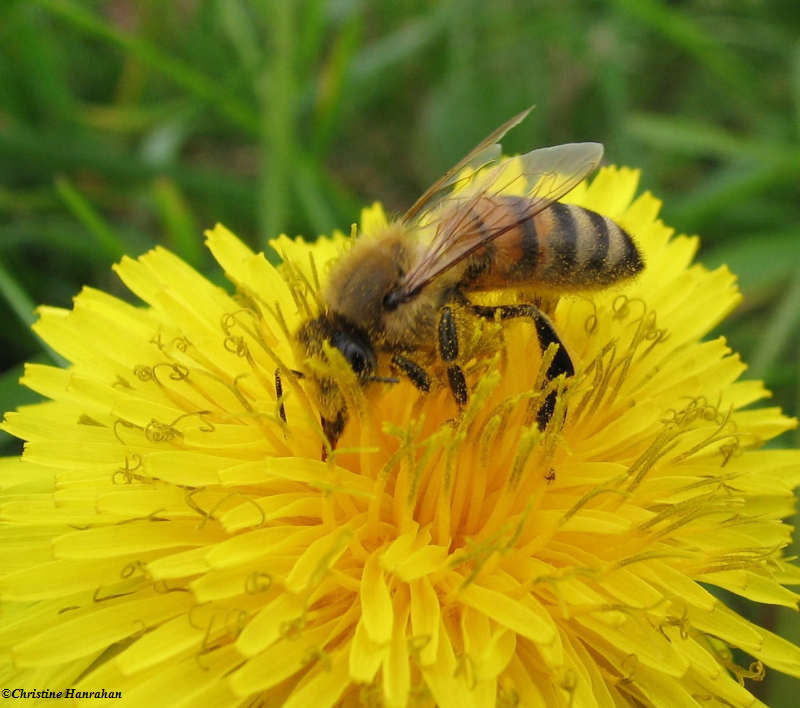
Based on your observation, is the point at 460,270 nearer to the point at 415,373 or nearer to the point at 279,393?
the point at 415,373

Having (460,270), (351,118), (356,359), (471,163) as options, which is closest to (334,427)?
(356,359)

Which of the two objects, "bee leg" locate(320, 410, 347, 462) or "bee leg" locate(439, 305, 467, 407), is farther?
"bee leg" locate(439, 305, 467, 407)

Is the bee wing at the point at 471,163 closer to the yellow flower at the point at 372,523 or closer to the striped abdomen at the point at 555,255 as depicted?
the striped abdomen at the point at 555,255

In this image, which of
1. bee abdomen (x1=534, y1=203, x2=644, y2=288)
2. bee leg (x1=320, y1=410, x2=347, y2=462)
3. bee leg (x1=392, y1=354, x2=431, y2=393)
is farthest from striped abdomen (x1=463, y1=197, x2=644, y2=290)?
bee leg (x1=320, y1=410, x2=347, y2=462)

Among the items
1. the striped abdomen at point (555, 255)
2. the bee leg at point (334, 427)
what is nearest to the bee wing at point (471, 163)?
the striped abdomen at point (555, 255)

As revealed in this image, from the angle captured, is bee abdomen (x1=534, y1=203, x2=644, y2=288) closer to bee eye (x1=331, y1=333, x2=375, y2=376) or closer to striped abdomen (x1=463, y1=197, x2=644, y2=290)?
striped abdomen (x1=463, y1=197, x2=644, y2=290)
